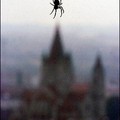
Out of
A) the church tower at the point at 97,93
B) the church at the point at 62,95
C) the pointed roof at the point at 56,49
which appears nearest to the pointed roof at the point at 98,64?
the church at the point at 62,95

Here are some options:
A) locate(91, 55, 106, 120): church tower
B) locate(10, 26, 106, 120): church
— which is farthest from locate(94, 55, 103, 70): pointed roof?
locate(91, 55, 106, 120): church tower

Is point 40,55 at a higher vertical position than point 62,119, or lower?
higher

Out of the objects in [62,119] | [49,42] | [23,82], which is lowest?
[62,119]

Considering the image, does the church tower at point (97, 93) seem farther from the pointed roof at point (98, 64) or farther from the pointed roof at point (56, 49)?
the pointed roof at point (56, 49)

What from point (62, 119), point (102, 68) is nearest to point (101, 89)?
point (102, 68)

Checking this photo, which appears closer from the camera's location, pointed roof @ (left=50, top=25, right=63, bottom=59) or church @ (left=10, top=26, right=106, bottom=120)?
church @ (left=10, top=26, right=106, bottom=120)

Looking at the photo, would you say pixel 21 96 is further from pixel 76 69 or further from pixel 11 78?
pixel 76 69

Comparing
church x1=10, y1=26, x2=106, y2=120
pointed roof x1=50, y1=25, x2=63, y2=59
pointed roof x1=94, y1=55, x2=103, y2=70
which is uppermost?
pointed roof x1=50, y1=25, x2=63, y2=59

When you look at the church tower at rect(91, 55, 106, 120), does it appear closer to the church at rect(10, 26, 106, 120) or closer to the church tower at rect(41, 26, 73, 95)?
the church at rect(10, 26, 106, 120)

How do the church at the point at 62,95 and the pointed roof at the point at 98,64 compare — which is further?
the pointed roof at the point at 98,64
